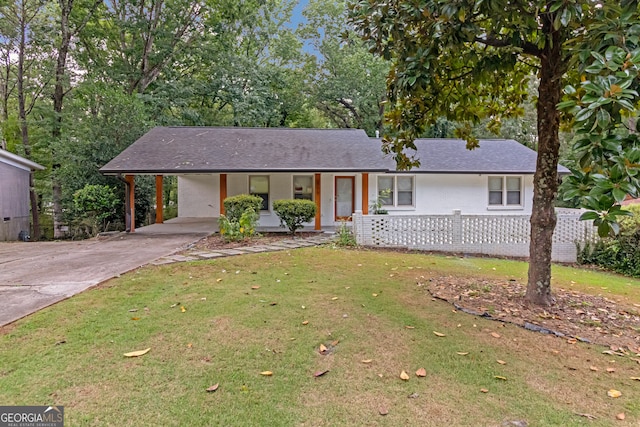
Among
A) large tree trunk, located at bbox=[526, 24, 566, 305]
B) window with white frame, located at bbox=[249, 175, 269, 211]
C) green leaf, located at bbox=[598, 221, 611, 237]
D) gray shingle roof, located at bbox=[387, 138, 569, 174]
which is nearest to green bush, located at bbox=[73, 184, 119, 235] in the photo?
window with white frame, located at bbox=[249, 175, 269, 211]

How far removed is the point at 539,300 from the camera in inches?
187

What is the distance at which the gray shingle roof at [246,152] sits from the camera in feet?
39.8

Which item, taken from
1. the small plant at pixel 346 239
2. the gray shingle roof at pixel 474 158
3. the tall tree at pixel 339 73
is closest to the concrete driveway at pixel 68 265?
the small plant at pixel 346 239

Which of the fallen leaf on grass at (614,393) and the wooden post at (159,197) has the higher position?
the wooden post at (159,197)

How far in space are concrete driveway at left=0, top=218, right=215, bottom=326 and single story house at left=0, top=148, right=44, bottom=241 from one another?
6.60m

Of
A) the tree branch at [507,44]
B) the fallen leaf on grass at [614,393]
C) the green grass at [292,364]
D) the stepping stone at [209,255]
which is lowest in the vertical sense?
the fallen leaf on grass at [614,393]

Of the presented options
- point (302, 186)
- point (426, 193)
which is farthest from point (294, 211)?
point (426, 193)

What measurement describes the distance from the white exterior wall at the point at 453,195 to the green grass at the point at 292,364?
10.0m

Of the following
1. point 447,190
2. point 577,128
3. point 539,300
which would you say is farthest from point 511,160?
point 577,128

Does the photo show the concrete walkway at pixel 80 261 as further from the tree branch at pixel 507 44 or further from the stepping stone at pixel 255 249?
the tree branch at pixel 507 44

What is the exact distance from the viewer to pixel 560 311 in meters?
4.62

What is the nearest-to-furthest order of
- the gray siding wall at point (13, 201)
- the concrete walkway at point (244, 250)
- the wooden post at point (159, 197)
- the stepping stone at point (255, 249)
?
1. the concrete walkway at point (244, 250)
2. the stepping stone at point (255, 249)
3. the wooden post at point (159, 197)
4. the gray siding wall at point (13, 201)

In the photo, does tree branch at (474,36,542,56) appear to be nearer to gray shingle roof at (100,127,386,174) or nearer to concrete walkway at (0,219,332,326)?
concrete walkway at (0,219,332,326)

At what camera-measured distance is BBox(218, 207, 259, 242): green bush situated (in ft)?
32.3
